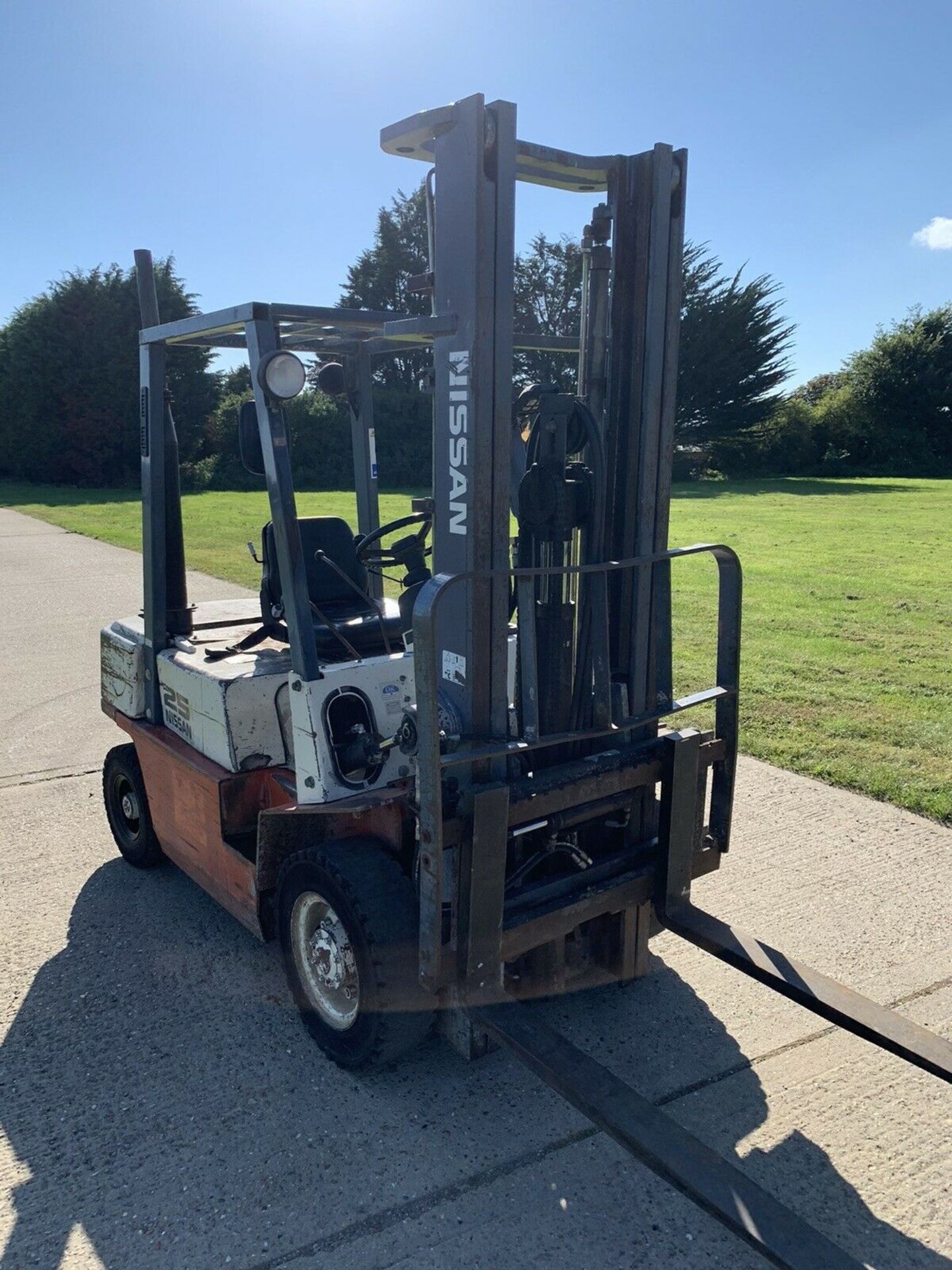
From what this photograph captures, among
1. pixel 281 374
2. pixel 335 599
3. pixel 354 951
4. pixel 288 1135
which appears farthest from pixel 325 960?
pixel 281 374

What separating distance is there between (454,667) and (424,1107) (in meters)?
1.50

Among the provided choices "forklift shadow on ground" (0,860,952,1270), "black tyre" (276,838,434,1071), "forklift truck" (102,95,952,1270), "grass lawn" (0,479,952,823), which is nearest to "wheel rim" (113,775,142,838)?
"forklift shadow on ground" (0,860,952,1270)

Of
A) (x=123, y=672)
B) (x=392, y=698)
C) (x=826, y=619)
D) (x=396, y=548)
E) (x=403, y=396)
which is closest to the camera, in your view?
(x=392, y=698)

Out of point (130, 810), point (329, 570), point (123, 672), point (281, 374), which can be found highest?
point (281, 374)

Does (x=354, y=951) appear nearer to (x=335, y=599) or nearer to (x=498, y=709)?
(x=498, y=709)

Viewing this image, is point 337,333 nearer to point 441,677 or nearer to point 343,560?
point 343,560

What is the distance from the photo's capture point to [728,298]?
43.5 metres

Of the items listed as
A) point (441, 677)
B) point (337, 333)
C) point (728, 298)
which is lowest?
point (441, 677)

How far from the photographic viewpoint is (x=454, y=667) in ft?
10.8

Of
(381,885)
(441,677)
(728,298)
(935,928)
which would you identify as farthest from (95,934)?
(728,298)

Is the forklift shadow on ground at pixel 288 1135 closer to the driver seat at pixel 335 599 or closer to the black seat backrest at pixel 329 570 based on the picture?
the driver seat at pixel 335 599

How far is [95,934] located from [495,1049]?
6.67ft

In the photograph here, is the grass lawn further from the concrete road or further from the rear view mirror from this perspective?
the rear view mirror

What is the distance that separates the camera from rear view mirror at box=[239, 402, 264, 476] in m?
3.55
